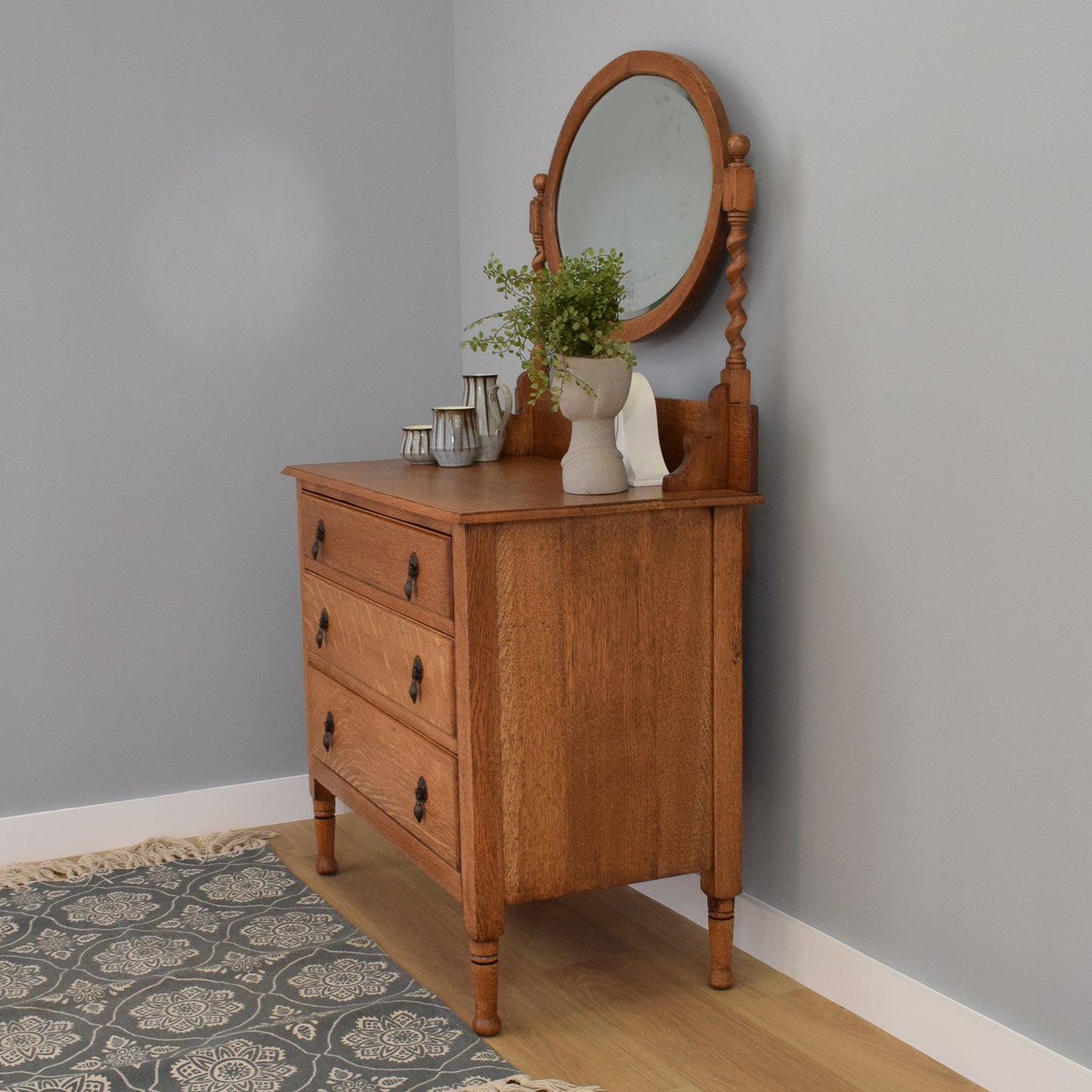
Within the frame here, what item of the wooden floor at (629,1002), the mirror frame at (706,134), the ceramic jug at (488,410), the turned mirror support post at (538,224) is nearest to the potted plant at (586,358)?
the mirror frame at (706,134)

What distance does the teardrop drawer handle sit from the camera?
78.7 inches

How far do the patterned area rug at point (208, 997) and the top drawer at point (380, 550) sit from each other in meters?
0.65

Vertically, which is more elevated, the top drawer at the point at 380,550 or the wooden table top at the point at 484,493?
the wooden table top at the point at 484,493

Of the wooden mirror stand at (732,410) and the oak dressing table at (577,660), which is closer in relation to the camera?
the oak dressing table at (577,660)

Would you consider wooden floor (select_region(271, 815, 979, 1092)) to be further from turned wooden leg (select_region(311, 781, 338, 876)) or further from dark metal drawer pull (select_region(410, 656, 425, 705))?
dark metal drawer pull (select_region(410, 656, 425, 705))

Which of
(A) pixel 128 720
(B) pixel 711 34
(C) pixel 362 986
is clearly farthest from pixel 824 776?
(A) pixel 128 720

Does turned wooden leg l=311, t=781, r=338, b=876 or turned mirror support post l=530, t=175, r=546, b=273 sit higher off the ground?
turned mirror support post l=530, t=175, r=546, b=273

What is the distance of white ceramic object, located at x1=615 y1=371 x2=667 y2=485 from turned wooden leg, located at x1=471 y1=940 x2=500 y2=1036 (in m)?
0.76

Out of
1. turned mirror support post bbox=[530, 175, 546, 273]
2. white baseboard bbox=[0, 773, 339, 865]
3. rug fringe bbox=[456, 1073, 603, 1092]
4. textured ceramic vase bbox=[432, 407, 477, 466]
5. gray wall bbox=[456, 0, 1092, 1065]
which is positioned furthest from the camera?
white baseboard bbox=[0, 773, 339, 865]

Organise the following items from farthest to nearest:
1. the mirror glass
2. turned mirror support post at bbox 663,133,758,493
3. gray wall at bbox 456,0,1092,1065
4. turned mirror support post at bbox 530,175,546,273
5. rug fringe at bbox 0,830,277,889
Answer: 1. rug fringe at bbox 0,830,277,889
2. turned mirror support post at bbox 530,175,546,273
3. the mirror glass
4. turned mirror support post at bbox 663,133,758,493
5. gray wall at bbox 456,0,1092,1065

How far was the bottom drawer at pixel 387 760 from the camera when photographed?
1.97 meters

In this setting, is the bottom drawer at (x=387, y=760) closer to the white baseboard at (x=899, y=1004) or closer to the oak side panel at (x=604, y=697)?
the oak side panel at (x=604, y=697)

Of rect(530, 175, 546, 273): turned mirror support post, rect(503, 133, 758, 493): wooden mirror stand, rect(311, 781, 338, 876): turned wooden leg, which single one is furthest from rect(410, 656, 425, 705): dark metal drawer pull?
rect(530, 175, 546, 273): turned mirror support post

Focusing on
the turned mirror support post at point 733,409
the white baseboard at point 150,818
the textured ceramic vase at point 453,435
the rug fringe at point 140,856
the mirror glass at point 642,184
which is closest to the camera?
the turned mirror support post at point 733,409
